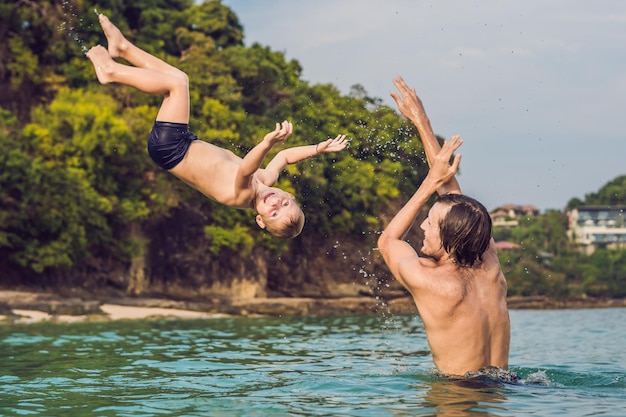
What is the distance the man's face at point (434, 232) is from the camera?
7898mm

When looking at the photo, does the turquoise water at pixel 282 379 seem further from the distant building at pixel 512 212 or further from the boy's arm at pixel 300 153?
the distant building at pixel 512 212

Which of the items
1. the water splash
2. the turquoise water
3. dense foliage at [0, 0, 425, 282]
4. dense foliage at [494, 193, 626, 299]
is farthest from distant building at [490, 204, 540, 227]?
the turquoise water

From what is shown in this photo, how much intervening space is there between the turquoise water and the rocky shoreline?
10424 millimetres

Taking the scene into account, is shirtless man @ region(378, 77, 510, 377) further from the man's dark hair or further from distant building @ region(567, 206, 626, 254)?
distant building @ region(567, 206, 626, 254)

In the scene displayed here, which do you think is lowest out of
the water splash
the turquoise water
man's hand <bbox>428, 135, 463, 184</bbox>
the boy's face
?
the turquoise water

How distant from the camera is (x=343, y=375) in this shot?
1155cm

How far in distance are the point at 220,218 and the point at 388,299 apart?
12132 mm

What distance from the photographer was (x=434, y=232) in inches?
314

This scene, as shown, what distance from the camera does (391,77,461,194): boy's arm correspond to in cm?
827

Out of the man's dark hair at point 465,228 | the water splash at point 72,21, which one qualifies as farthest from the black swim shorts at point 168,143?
the water splash at point 72,21

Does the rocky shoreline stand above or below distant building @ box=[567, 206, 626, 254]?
below

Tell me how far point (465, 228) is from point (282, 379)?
4278 mm

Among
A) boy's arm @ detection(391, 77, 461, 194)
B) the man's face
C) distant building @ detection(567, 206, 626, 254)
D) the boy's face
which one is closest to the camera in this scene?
the man's face

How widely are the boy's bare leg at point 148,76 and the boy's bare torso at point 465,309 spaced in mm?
3080
